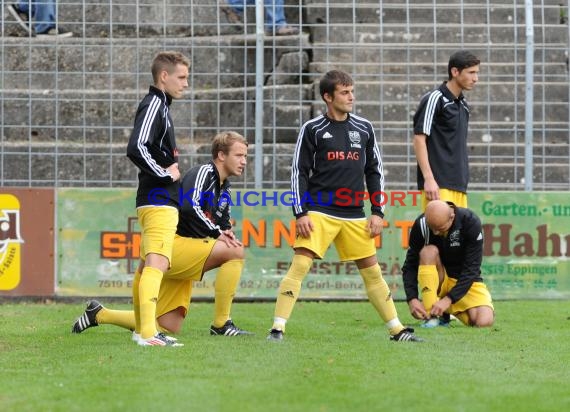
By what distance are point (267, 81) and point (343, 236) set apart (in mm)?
5352

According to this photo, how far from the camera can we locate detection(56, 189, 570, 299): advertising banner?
1279 centimetres

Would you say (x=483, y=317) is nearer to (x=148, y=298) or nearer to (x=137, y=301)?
(x=137, y=301)

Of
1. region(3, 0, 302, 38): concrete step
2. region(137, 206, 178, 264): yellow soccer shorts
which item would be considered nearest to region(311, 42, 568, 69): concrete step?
region(3, 0, 302, 38): concrete step

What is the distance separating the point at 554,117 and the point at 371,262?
587 centimetres

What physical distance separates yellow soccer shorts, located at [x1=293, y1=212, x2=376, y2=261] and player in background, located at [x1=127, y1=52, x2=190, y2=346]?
3.45 ft

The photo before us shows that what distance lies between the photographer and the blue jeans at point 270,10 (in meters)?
13.6

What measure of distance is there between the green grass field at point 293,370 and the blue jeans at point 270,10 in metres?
4.47

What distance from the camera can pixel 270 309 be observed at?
11.9 metres

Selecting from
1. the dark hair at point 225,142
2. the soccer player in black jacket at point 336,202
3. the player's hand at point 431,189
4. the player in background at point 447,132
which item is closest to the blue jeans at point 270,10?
the player in background at point 447,132

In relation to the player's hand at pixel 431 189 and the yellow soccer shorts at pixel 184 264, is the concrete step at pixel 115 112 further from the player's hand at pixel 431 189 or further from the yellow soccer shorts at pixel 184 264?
the yellow soccer shorts at pixel 184 264

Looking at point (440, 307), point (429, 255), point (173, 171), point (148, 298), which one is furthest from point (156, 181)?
point (429, 255)

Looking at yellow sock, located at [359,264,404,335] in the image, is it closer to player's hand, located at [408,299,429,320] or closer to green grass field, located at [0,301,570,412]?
green grass field, located at [0,301,570,412]

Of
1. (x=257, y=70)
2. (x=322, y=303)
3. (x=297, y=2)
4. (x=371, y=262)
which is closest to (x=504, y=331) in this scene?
(x=371, y=262)

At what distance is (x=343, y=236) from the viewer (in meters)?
8.90
